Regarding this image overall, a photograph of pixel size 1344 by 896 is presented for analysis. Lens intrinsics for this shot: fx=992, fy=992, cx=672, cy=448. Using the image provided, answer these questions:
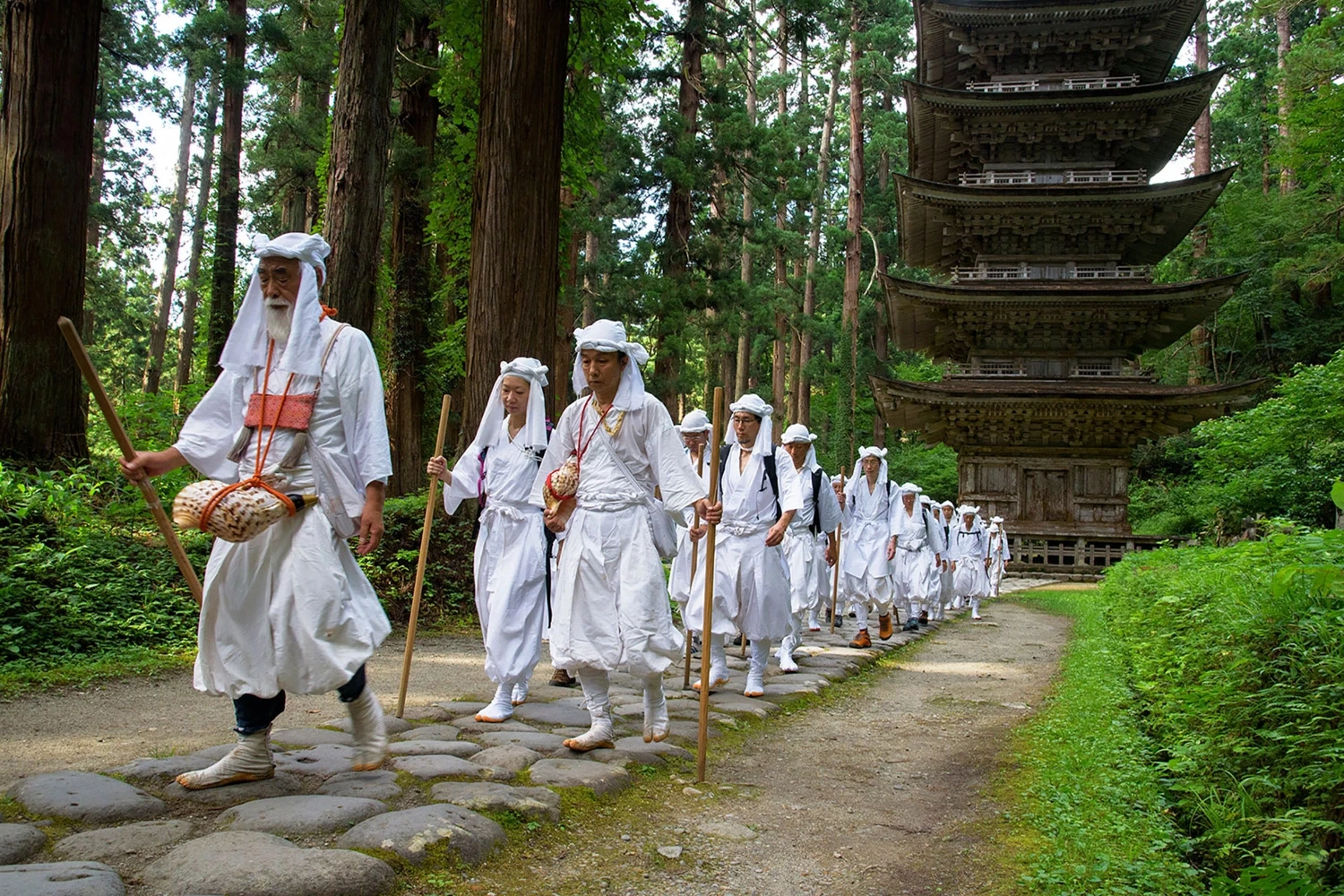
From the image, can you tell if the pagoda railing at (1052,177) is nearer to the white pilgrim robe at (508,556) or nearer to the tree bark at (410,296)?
the tree bark at (410,296)

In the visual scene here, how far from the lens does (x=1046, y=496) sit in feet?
78.5

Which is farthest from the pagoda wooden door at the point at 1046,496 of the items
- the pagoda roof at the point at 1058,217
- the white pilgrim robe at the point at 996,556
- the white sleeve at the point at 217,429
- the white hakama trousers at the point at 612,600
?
the white sleeve at the point at 217,429

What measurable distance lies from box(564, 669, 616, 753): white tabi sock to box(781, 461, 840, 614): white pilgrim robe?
3.54m

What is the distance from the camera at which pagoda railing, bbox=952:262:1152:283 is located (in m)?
22.8

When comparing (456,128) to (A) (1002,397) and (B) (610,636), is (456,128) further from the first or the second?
(A) (1002,397)

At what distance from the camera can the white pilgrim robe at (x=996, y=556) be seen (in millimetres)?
19828

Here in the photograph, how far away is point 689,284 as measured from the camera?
2114 cm

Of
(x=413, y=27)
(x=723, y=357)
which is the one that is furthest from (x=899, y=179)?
(x=723, y=357)

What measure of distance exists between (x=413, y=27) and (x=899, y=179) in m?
11.8

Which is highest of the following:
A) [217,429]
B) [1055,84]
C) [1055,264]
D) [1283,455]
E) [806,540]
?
[1055,84]

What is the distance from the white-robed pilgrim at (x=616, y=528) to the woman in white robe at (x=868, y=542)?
20.9 ft

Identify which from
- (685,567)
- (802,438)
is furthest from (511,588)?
(802,438)

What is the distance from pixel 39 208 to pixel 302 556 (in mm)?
6268

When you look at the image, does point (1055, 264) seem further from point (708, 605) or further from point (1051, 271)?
point (708, 605)
